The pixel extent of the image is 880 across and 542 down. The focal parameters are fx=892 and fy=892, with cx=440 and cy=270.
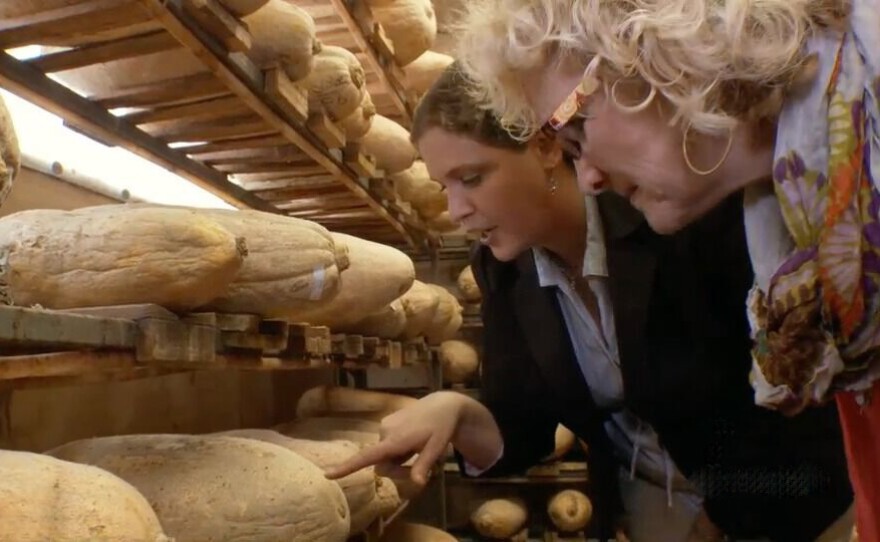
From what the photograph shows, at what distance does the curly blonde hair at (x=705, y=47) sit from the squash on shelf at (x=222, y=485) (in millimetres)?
829

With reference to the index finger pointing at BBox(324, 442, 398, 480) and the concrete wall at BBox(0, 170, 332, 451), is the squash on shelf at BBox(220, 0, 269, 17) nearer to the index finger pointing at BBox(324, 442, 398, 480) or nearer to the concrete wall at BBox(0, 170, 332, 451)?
the concrete wall at BBox(0, 170, 332, 451)

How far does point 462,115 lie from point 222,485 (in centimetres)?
76

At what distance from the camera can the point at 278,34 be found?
1.90 metres

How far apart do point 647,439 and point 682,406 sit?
186mm

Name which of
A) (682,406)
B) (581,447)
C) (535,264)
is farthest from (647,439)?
(581,447)

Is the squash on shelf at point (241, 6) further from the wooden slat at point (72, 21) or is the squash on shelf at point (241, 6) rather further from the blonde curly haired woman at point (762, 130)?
the blonde curly haired woman at point (762, 130)

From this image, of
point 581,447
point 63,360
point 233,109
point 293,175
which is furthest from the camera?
point 581,447

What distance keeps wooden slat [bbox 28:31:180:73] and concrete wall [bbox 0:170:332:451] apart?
0.32 meters

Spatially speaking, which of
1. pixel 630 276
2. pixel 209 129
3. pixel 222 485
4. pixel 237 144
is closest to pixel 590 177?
pixel 630 276

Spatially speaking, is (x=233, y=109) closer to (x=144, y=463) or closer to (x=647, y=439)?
(x=144, y=463)

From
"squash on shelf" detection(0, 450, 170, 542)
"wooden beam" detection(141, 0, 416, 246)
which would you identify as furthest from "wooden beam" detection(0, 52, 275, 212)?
"squash on shelf" detection(0, 450, 170, 542)

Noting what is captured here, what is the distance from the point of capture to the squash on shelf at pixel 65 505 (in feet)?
2.91

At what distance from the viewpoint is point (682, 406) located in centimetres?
158

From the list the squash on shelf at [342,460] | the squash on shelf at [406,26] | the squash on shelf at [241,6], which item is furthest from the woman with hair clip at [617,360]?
the squash on shelf at [406,26]
